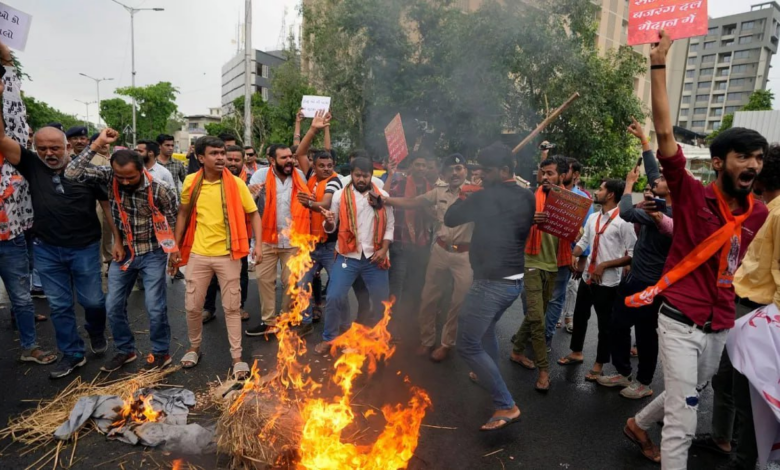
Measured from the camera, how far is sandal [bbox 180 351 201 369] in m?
4.34

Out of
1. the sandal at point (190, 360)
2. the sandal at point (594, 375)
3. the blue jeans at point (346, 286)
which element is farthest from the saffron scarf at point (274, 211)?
the sandal at point (594, 375)

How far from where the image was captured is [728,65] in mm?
80938

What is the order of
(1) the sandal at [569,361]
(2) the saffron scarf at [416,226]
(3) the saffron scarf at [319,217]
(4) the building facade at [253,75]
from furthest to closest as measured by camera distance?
(4) the building facade at [253,75], (2) the saffron scarf at [416,226], (3) the saffron scarf at [319,217], (1) the sandal at [569,361]

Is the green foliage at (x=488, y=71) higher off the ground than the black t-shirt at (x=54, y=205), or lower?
higher

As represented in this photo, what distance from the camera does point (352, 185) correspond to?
4656 mm

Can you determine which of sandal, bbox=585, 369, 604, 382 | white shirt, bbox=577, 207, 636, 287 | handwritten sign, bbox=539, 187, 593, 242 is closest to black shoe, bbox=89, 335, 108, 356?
handwritten sign, bbox=539, 187, 593, 242

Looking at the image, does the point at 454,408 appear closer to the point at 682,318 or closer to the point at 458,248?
the point at 458,248

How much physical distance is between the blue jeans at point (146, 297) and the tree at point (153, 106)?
2043 inches

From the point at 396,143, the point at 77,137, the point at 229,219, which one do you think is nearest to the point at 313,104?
the point at 396,143

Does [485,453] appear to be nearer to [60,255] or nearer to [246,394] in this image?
[246,394]

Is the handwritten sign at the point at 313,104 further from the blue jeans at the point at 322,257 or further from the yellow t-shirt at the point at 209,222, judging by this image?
the yellow t-shirt at the point at 209,222

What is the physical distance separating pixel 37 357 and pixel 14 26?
318 centimetres

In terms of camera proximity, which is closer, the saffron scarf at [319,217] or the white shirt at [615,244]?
the white shirt at [615,244]

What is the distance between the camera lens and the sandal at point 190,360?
14.2 ft
